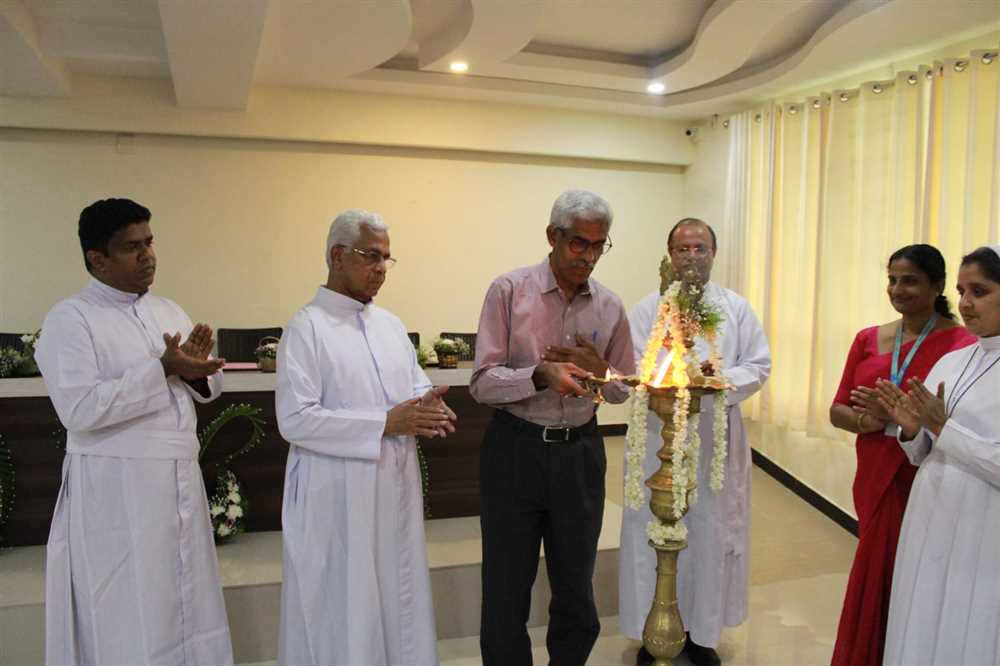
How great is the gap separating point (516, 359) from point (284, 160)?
5353 mm

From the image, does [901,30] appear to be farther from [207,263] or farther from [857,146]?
[207,263]

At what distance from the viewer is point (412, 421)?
2.53 metres

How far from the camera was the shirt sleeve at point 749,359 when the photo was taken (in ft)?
11.3

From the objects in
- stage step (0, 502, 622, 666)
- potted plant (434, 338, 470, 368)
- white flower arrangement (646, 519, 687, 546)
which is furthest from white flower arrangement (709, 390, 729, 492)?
potted plant (434, 338, 470, 368)

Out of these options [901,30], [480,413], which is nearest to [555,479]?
[480,413]

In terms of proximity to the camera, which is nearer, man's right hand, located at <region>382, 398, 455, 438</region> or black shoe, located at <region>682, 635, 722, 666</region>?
man's right hand, located at <region>382, 398, 455, 438</region>

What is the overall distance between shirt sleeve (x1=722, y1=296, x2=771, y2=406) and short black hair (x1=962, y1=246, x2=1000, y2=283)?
3.91 ft

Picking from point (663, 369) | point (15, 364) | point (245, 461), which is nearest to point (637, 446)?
point (663, 369)

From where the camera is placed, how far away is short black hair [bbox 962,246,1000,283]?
2369 mm

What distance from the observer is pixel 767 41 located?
19.7ft

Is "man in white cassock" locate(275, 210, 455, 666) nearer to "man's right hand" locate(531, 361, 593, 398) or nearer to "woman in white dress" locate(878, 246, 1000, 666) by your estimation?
"man's right hand" locate(531, 361, 593, 398)

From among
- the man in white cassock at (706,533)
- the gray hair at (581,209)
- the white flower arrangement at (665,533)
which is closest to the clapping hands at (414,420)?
the gray hair at (581,209)

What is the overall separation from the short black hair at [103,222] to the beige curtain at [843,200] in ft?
15.6

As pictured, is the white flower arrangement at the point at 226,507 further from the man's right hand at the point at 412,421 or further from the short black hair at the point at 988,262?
the short black hair at the point at 988,262
